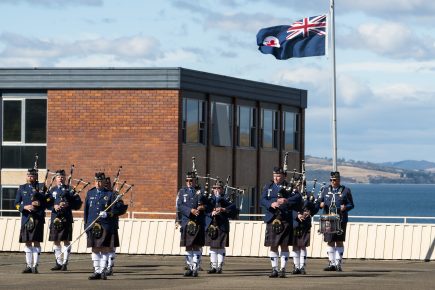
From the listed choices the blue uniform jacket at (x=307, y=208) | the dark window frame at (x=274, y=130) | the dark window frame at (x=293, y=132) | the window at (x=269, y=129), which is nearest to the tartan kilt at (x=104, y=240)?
the blue uniform jacket at (x=307, y=208)

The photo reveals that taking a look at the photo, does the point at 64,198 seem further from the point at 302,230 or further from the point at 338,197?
the point at 338,197

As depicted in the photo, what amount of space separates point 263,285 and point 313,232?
35.5ft

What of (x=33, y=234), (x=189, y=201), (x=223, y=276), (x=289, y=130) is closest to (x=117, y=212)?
(x=189, y=201)

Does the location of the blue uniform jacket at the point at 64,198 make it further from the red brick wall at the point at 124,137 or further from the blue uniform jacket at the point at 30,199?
the red brick wall at the point at 124,137

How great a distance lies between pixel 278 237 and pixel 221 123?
19955 millimetres

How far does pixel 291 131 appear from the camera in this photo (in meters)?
52.2

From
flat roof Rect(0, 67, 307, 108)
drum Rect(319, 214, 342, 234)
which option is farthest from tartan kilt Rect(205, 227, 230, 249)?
flat roof Rect(0, 67, 307, 108)

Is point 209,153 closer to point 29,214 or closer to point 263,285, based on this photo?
point 29,214

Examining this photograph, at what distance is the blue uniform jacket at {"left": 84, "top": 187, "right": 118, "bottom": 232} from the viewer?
25.4 meters

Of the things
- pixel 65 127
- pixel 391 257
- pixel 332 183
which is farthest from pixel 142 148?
pixel 332 183

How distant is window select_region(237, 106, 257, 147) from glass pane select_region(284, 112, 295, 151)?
3.31 metres

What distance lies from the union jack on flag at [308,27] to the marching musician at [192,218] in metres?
10.3

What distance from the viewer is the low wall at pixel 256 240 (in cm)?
3284

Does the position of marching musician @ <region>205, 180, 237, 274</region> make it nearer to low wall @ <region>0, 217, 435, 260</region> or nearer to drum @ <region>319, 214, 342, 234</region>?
drum @ <region>319, 214, 342, 234</region>
